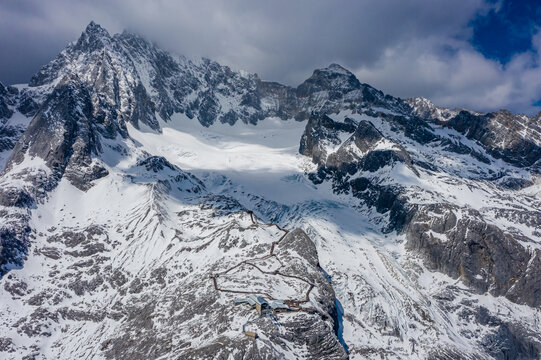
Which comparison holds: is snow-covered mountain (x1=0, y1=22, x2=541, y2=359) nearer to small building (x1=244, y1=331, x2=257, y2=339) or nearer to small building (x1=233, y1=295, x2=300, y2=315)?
small building (x1=244, y1=331, x2=257, y2=339)

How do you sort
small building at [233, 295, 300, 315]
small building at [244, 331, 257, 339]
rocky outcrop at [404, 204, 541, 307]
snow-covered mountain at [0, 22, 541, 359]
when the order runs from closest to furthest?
small building at [244, 331, 257, 339] < small building at [233, 295, 300, 315] < snow-covered mountain at [0, 22, 541, 359] < rocky outcrop at [404, 204, 541, 307]

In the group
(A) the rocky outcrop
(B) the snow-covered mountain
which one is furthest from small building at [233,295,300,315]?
(A) the rocky outcrop

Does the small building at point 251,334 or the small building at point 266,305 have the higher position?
the small building at point 266,305

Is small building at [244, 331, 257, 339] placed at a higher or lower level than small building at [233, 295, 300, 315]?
lower

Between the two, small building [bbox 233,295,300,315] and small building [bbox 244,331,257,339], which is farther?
small building [bbox 233,295,300,315]

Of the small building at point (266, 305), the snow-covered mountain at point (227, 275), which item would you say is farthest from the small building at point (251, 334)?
the small building at point (266, 305)

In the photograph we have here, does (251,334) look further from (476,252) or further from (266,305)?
(476,252)

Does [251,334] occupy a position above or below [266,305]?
below

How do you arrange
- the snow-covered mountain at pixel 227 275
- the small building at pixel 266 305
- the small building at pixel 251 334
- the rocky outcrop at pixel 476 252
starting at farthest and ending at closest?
the rocky outcrop at pixel 476 252, the snow-covered mountain at pixel 227 275, the small building at pixel 266 305, the small building at pixel 251 334

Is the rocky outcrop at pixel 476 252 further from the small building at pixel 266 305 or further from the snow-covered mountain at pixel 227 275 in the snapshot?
the small building at pixel 266 305

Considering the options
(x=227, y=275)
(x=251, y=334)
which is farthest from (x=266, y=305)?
(x=227, y=275)

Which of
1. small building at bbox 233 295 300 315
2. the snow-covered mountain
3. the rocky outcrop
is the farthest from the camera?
the rocky outcrop

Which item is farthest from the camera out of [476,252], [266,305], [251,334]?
[476,252]
